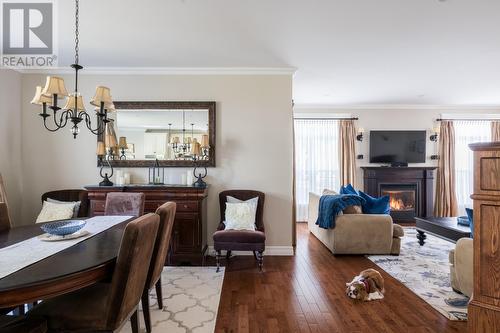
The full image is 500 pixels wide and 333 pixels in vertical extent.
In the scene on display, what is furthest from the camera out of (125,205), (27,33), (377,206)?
(377,206)

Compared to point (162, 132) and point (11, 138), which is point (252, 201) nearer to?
point (162, 132)

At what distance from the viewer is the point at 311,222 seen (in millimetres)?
5250

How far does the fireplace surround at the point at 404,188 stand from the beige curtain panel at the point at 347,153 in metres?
0.31

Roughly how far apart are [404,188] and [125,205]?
232 inches

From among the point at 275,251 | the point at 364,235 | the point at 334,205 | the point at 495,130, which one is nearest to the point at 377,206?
the point at 364,235

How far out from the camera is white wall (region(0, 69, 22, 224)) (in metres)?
3.68

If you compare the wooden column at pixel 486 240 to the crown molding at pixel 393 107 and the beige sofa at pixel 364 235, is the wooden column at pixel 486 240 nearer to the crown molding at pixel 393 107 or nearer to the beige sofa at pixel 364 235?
the beige sofa at pixel 364 235

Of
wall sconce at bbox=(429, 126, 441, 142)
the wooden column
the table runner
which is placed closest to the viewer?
the table runner

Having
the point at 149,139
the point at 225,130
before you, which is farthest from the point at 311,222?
the point at 149,139

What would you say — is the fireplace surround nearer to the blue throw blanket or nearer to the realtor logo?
the blue throw blanket

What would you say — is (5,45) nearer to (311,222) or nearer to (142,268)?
(142,268)

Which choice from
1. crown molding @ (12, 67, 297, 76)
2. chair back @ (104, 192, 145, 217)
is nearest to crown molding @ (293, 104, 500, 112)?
crown molding @ (12, 67, 297, 76)

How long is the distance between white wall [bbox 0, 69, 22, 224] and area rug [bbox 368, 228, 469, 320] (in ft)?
16.9

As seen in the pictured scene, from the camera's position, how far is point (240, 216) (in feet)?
11.8
